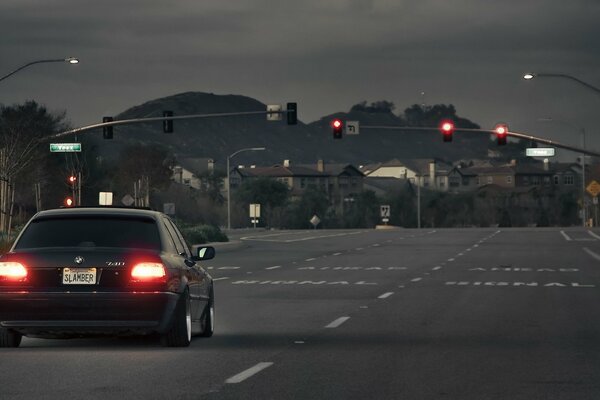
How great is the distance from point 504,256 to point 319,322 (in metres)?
30.8

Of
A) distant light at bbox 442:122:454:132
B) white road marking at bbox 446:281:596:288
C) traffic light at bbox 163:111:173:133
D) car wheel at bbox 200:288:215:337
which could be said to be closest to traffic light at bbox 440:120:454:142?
distant light at bbox 442:122:454:132

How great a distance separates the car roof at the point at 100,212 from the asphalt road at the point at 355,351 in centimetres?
142

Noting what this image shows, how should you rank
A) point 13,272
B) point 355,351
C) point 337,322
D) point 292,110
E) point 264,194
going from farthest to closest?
point 264,194, point 292,110, point 337,322, point 355,351, point 13,272

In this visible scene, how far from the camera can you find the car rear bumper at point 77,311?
14.3 meters

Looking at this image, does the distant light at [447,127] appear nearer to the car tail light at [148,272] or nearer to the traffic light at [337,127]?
the traffic light at [337,127]

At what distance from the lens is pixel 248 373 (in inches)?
504

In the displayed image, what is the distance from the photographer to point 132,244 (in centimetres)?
1517

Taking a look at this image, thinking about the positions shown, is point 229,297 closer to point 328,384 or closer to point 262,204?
point 328,384

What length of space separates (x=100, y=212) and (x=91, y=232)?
0.77ft

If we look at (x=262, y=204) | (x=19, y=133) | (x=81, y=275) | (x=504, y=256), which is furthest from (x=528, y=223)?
(x=81, y=275)

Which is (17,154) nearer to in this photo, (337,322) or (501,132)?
(501,132)

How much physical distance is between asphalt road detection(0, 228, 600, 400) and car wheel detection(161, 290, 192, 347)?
15cm

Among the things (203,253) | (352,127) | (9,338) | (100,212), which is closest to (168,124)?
(352,127)

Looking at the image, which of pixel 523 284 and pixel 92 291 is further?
pixel 523 284
